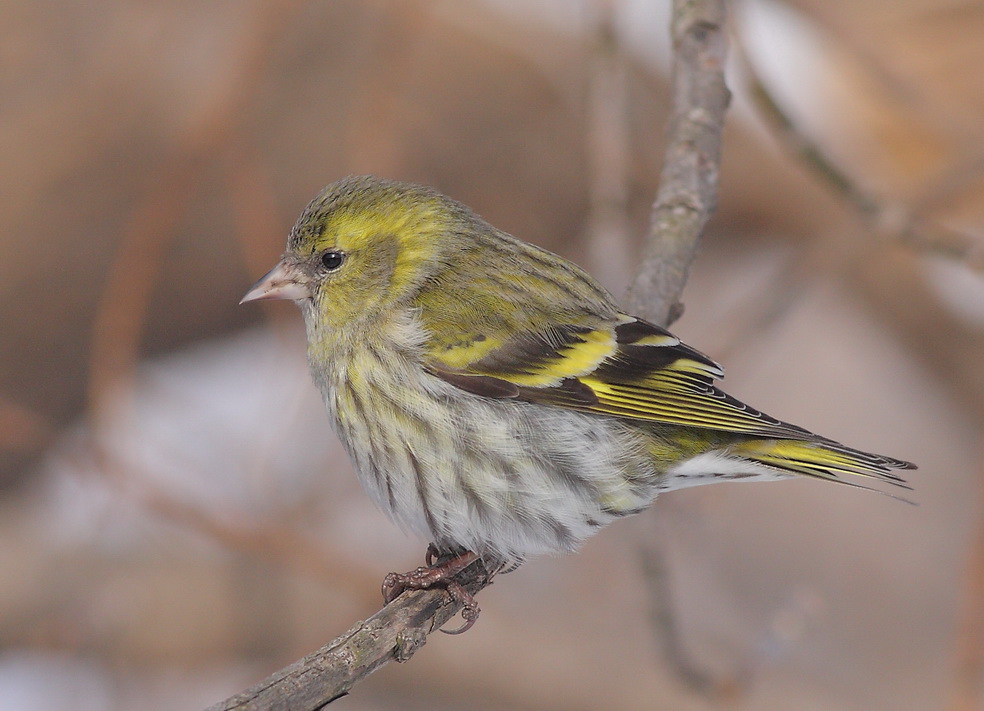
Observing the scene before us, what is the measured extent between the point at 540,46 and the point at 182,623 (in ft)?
10.6

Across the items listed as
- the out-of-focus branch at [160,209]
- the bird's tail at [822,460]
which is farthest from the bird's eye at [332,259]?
the out-of-focus branch at [160,209]

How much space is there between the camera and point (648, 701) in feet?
14.8

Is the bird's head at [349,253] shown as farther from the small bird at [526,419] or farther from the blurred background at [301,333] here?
the blurred background at [301,333]

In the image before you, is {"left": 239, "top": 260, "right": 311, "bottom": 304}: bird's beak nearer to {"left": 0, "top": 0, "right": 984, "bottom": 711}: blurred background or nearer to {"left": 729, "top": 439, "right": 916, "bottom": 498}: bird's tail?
{"left": 0, "top": 0, "right": 984, "bottom": 711}: blurred background

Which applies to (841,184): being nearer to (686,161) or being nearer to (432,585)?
(686,161)

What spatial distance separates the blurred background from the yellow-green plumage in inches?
35.2

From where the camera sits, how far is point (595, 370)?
2568mm

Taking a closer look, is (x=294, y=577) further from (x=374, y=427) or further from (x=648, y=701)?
(x=374, y=427)

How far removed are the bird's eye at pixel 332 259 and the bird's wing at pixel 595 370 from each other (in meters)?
0.44

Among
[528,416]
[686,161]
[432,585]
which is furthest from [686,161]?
[432,585]

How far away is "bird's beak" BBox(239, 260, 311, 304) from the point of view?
9.37 ft

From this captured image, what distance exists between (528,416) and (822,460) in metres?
0.69

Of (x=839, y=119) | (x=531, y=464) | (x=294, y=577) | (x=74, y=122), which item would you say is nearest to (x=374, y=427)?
(x=531, y=464)

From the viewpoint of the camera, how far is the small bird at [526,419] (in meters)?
2.54
